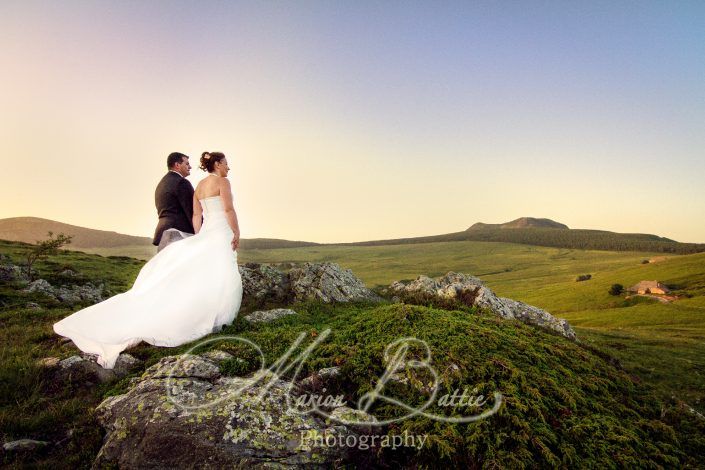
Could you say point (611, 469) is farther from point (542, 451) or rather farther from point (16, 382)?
point (16, 382)

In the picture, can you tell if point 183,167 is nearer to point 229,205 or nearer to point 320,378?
point 229,205

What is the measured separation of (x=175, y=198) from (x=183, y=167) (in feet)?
3.72

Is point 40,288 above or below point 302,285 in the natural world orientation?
below

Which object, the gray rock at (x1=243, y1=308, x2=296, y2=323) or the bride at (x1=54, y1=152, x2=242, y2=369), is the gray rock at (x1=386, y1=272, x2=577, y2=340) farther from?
the bride at (x1=54, y1=152, x2=242, y2=369)

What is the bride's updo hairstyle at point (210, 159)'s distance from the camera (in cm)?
1298

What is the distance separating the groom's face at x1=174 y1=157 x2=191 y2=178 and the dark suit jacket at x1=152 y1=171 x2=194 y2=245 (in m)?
0.18

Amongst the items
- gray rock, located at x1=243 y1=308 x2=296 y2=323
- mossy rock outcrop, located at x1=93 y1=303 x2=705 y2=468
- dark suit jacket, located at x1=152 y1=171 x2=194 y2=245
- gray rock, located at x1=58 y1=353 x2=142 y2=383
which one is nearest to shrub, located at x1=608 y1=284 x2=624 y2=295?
mossy rock outcrop, located at x1=93 y1=303 x2=705 y2=468

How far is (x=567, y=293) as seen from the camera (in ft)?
357

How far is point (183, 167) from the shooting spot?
13.4m

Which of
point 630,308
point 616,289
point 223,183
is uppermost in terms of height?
point 223,183

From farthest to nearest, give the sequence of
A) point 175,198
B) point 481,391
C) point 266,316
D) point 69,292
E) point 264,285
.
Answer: point 69,292, point 264,285, point 266,316, point 175,198, point 481,391

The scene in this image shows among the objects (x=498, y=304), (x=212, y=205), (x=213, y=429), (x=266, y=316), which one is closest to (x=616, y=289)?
(x=498, y=304)

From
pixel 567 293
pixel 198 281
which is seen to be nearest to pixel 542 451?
pixel 198 281

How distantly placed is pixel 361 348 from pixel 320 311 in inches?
262
